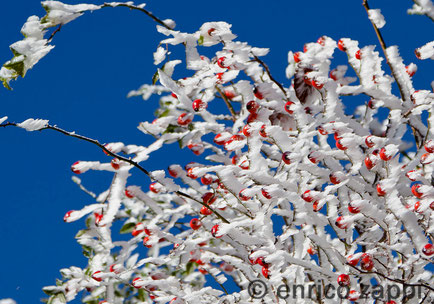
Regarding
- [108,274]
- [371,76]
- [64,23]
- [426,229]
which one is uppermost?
[64,23]

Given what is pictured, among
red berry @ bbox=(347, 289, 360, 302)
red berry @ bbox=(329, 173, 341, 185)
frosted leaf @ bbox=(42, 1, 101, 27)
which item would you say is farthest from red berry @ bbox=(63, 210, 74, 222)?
red berry @ bbox=(347, 289, 360, 302)

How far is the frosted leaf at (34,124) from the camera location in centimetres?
178

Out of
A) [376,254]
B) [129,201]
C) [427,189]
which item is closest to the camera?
[427,189]

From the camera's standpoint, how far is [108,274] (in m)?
2.33

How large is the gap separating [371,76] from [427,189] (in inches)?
23.2

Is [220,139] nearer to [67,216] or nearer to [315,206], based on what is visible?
[315,206]

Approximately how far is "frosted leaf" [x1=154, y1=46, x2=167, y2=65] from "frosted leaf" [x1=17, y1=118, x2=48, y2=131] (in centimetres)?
66

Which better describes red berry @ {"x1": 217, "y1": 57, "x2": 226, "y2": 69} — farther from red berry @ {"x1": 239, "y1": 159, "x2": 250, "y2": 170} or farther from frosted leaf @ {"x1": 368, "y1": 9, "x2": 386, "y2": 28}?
frosted leaf @ {"x1": 368, "y1": 9, "x2": 386, "y2": 28}


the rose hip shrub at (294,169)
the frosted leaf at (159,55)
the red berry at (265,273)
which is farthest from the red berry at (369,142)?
the frosted leaf at (159,55)

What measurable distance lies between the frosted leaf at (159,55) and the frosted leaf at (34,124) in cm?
66

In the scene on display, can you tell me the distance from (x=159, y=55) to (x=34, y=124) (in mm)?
720

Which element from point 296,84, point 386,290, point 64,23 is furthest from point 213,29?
point 386,290

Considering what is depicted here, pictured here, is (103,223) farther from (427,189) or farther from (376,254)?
(427,189)

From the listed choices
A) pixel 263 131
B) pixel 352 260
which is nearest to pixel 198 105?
pixel 263 131
